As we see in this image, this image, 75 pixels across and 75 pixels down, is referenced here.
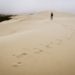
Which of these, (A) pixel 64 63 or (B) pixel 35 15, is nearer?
(A) pixel 64 63

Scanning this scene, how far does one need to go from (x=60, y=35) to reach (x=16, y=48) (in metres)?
0.55

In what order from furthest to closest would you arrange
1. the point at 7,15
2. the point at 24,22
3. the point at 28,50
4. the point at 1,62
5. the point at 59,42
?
the point at 7,15 < the point at 24,22 < the point at 59,42 < the point at 28,50 < the point at 1,62

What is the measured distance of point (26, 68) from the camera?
116cm

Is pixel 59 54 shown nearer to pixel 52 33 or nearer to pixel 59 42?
pixel 59 42

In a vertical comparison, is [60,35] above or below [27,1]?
below

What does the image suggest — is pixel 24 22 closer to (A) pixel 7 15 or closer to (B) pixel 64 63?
(A) pixel 7 15

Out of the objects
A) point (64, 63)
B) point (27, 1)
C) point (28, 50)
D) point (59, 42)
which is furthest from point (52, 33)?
point (27, 1)

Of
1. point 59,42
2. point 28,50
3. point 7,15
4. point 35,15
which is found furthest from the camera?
point 7,15

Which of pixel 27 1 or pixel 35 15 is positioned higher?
pixel 27 1

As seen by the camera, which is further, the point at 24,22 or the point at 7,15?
the point at 7,15

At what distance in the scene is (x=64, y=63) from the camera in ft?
3.92

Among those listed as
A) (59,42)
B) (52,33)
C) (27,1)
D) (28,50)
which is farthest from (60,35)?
(27,1)

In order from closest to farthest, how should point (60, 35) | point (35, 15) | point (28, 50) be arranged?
point (28, 50) < point (60, 35) < point (35, 15)

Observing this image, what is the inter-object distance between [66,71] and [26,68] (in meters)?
0.26
